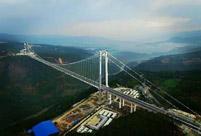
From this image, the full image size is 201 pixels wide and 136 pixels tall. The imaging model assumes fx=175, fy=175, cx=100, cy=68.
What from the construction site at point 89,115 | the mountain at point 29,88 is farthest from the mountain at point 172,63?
the construction site at point 89,115

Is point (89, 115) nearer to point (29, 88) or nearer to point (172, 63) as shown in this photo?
point (29, 88)

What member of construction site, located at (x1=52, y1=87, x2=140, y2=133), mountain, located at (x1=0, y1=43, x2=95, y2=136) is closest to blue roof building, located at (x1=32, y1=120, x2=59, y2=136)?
construction site, located at (x1=52, y1=87, x2=140, y2=133)

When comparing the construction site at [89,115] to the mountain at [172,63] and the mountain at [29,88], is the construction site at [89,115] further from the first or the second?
the mountain at [172,63]

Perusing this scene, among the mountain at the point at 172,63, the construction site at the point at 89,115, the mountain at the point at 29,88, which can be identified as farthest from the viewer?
the mountain at the point at 172,63

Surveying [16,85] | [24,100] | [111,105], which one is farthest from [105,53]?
[16,85]

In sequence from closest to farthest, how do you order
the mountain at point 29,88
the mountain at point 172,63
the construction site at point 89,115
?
the construction site at point 89,115, the mountain at point 29,88, the mountain at point 172,63

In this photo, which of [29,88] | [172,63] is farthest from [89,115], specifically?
[172,63]

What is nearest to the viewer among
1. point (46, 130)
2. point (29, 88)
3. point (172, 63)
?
point (46, 130)

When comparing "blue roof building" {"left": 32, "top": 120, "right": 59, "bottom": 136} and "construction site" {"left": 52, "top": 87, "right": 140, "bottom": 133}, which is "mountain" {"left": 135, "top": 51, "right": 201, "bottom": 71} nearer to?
"construction site" {"left": 52, "top": 87, "right": 140, "bottom": 133}

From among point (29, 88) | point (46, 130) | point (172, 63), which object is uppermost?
point (172, 63)

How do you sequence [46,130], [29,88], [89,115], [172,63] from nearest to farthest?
1. [46,130]
2. [89,115]
3. [29,88]
4. [172,63]

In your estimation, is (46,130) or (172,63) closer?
(46,130)
